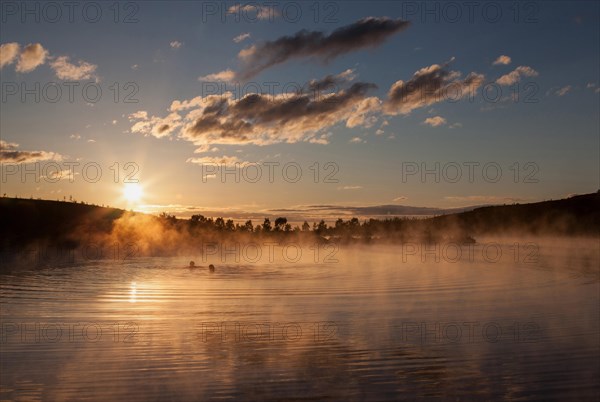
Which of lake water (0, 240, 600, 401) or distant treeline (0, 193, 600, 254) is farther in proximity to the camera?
distant treeline (0, 193, 600, 254)

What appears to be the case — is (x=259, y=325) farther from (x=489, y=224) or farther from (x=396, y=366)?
(x=489, y=224)

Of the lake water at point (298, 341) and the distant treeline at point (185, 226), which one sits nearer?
the lake water at point (298, 341)

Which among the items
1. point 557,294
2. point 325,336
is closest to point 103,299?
point 325,336

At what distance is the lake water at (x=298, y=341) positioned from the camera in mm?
12680

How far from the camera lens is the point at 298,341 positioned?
57.0 ft

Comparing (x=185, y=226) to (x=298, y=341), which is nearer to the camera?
(x=298, y=341)

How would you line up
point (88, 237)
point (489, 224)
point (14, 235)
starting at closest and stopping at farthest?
1. point (14, 235)
2. point (88, 237)
3. point (489, 224)

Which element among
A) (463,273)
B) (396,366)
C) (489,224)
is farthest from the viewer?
(489,224)

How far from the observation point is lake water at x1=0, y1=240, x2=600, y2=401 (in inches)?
499

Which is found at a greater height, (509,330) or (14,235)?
(14,235)

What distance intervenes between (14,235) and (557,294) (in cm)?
7239

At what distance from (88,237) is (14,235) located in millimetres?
11072

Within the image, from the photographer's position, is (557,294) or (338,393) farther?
(557,294)

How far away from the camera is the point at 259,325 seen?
65.6 ft
